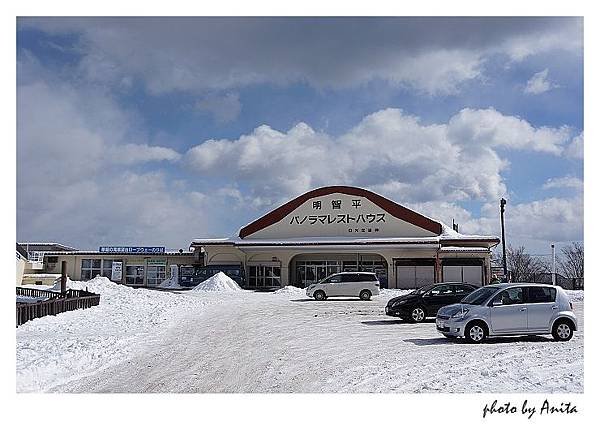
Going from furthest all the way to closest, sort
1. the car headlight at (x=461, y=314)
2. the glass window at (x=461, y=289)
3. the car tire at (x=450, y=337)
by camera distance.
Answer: the glass window at (x=461, y=289), the car tire at (x=450, y=337), the car headlight at (x=461, y=314)

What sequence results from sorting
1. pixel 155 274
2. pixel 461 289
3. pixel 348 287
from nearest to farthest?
pixel 461 289 < pixel 348 287 < pixel 155 274

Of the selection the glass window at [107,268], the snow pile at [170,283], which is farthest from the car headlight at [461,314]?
the glass window at [107,268]

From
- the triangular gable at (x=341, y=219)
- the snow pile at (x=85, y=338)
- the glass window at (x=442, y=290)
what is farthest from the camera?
the triangular gable at (x=341, y=219)

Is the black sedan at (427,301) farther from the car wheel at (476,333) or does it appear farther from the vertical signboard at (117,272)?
the vertical signboard at (117,272)

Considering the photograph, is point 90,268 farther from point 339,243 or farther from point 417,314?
point 417,314

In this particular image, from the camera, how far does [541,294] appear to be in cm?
1406

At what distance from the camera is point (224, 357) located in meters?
12.2

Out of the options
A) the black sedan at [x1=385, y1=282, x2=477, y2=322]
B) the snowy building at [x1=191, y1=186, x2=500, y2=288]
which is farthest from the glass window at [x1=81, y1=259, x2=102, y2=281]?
the black sedan at [x1=385, y1=282, x2=477, y2=322]

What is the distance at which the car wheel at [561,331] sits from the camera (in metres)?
13.9

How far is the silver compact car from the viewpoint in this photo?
539 inches

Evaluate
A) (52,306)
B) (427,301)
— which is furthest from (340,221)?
(52,306)

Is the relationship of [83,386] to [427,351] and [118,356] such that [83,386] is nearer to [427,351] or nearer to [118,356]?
[118,356]

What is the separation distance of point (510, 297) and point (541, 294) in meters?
0.77

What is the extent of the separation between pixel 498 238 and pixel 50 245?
55.9 metres
